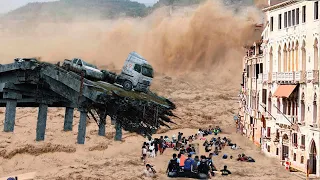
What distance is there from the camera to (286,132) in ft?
163

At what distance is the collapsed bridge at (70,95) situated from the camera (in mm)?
33562

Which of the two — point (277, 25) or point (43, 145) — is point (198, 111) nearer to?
point (277, 25)

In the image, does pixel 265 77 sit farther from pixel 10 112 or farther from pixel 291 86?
pixel 10 112

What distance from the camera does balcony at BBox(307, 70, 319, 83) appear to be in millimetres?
43438

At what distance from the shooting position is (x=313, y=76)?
43875 millimetres

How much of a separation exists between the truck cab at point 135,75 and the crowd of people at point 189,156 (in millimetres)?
Answer: 5223

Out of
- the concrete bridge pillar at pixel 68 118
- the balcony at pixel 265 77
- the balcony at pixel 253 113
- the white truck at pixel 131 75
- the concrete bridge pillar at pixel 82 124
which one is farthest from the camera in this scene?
the balcony at pixel 253 113

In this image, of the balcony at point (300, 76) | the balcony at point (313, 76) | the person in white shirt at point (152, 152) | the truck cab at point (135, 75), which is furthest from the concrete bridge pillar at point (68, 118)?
the balcony at point (313, 76)

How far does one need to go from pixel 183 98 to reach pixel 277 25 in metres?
50.1

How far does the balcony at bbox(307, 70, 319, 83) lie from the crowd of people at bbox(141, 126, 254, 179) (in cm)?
869

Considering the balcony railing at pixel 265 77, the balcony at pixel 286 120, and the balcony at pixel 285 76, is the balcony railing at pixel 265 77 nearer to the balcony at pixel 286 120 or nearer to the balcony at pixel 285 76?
the balcony at pixel 285 76

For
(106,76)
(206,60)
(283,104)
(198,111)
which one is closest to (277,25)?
(283,104)

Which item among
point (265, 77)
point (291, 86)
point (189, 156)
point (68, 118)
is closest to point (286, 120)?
point (291, 86)

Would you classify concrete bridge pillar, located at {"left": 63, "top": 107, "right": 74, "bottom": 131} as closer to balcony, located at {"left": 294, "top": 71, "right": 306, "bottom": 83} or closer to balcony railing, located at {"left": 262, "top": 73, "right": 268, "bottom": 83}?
balcony, located at {"left": 294, "top": 71, "right": 306, "bottom": 83}
